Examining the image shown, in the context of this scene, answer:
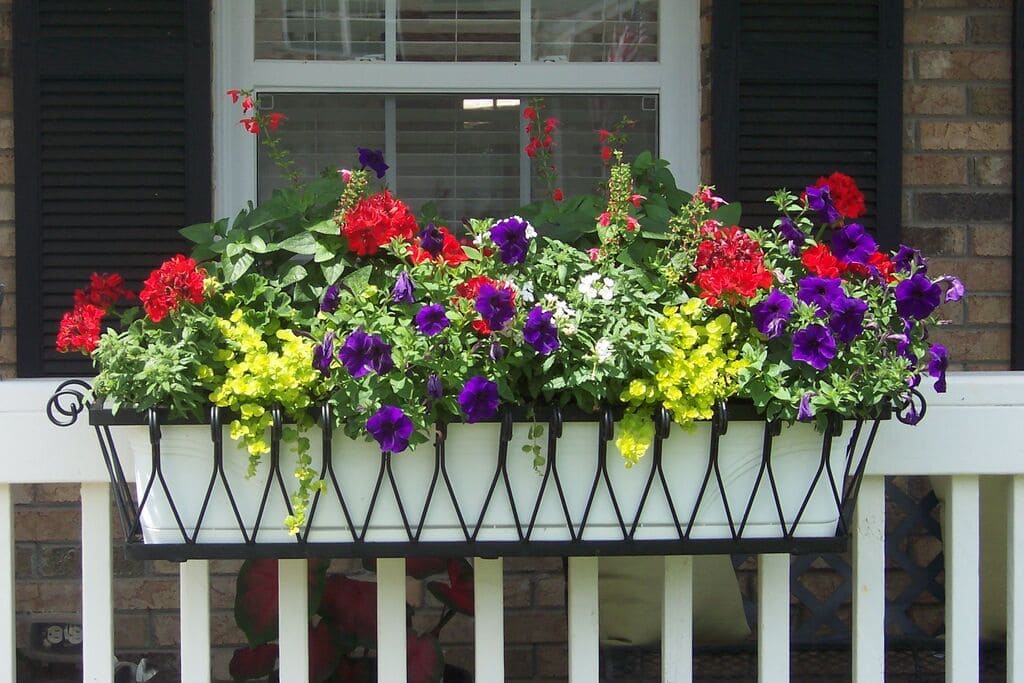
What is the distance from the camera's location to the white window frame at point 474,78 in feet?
9.87

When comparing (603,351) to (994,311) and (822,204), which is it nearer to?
(822,204)

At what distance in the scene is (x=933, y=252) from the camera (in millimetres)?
2949

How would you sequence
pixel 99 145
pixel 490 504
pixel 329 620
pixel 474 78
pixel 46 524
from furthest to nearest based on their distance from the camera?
pixel 474 78, pixel 46 524, pixel 99 145, pixel 329 620, pixel 490 504

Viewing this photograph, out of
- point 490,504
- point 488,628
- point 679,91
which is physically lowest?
point 488,628

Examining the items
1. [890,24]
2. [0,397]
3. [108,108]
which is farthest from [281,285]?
[890,24]

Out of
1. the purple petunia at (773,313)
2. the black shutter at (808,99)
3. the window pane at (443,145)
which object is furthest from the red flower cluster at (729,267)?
the window pane at (443,145)

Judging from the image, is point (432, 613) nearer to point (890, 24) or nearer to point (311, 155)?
point (311, 155)

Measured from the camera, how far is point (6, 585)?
5.01 ft

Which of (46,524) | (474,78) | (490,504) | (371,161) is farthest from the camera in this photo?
(474,78)

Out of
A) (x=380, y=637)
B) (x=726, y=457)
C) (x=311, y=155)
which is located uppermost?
(x=311, y=155)

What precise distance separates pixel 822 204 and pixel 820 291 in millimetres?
188

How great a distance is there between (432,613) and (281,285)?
1719 mm

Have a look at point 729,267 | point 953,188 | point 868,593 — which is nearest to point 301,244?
point 729,267

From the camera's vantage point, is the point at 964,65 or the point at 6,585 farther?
the point at 964,65
